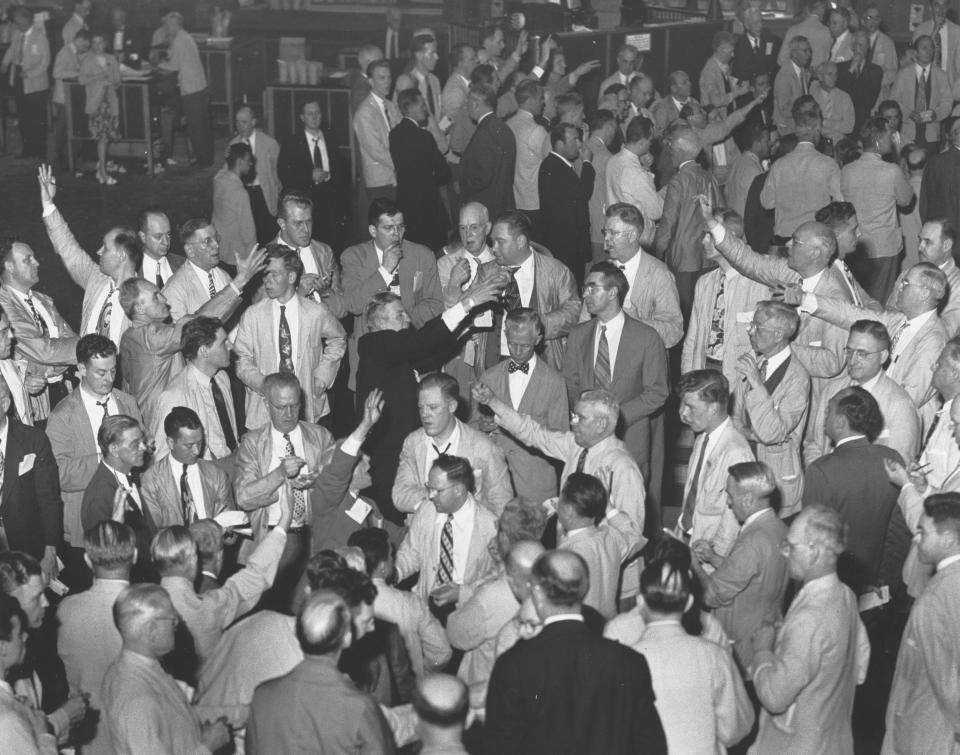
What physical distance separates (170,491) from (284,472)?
533 millimetres

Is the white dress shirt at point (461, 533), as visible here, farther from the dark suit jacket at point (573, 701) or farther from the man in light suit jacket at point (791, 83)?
the man in light suit jacket at point (791, 83)

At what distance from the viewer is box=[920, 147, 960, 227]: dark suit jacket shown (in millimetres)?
10484

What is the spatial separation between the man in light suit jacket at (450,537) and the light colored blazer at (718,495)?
959 millimetres

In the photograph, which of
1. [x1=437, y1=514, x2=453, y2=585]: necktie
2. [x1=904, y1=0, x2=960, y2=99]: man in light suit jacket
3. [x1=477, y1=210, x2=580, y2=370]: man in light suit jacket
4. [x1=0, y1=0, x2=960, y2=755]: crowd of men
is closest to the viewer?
[x1=0, y1=0, x2=960, y2=755]: crowd of men

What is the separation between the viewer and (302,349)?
744 centimetres

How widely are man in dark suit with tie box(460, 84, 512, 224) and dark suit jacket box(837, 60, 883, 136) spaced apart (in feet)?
17.4

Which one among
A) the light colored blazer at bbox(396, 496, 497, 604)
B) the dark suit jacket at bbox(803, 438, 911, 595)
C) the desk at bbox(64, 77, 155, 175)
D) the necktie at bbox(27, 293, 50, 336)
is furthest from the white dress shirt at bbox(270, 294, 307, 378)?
the desk at bbox(64, 77, 155, 175)

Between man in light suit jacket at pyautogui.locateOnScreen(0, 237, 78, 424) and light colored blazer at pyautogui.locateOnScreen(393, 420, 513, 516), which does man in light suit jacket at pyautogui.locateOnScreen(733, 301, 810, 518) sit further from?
man in light suit jacket at pyautogui.locateOnScreen(0, 237, 78, 424)

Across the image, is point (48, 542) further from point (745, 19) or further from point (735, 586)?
point (745, 19)

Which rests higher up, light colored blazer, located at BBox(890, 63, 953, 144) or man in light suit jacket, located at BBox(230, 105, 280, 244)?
light colored blazer, located at BBox(890, 63, 953, 144)

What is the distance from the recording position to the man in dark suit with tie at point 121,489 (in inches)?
235

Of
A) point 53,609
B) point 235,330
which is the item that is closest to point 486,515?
point 53,609

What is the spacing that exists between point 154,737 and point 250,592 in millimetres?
1071

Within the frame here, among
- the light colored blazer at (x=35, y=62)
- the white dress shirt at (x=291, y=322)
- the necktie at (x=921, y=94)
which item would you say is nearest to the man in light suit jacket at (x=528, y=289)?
the white dress shirt at (x=291, y=322)
